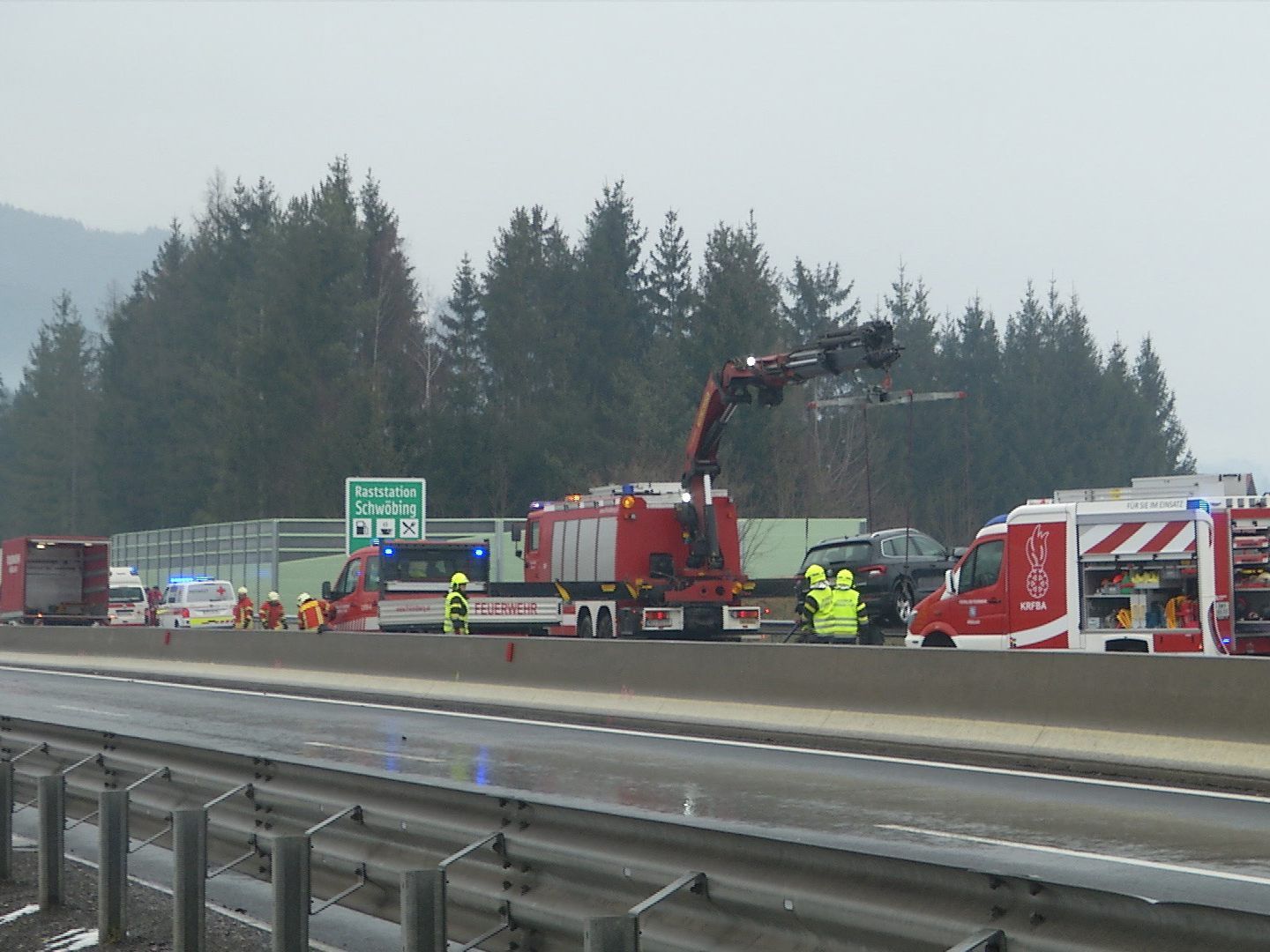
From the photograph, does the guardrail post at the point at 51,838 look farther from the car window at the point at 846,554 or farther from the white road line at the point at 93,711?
the car window at the point at 846,554

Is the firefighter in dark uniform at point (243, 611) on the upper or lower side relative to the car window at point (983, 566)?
lower

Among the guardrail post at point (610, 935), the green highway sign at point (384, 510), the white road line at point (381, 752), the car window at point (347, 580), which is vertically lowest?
the white road line at point (381, 752)

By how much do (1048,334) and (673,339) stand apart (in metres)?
38.5

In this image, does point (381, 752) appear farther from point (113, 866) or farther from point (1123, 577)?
point (1123, 577)

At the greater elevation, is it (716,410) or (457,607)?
(716,410)

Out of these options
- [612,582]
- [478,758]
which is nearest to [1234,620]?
[478,758]

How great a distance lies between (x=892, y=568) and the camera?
3312 centimetres

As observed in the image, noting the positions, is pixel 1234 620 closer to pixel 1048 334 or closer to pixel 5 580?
pixel 5 580

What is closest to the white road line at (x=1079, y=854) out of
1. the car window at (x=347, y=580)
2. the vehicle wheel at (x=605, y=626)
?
the vehicle wheel at (x=605, y=626)

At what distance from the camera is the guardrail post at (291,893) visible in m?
7.79

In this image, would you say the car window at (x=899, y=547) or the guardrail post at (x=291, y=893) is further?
the car window at (x=899, y=547)

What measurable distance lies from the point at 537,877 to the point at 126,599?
49988 mm

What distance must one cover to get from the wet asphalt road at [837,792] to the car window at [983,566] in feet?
18.2

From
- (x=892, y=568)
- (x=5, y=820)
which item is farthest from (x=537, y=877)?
(x=892, y=568)
